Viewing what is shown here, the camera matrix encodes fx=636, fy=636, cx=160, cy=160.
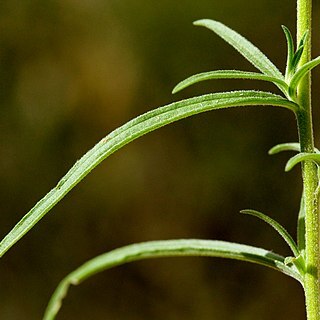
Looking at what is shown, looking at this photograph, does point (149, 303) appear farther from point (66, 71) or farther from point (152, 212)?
point (66, 71)

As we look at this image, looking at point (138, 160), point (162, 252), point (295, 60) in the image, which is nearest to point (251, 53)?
point (295, 60)

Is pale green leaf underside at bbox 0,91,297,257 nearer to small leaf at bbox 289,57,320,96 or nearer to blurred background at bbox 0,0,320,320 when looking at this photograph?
small leaf at bbox 289,57,320,96

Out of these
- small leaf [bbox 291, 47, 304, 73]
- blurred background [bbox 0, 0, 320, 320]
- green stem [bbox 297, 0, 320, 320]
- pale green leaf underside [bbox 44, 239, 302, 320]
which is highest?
blurred background [bbox 0, 0, 320, 320]

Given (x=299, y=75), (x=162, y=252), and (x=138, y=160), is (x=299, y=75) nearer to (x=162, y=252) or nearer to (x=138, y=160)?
(x=162, y=252)

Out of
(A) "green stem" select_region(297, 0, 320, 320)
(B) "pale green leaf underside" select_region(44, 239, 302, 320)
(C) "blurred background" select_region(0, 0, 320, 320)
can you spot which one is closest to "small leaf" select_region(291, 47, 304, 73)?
(A) "green stem" select_region(297, 0, 320, 320)

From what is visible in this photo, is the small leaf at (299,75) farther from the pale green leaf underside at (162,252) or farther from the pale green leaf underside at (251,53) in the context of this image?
the pale green leaf underside at (162,252)

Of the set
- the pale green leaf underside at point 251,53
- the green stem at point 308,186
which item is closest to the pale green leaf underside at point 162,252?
the green stem at point 308,186

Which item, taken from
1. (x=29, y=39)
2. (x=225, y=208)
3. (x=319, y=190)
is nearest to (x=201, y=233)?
(x=225, y=208)
